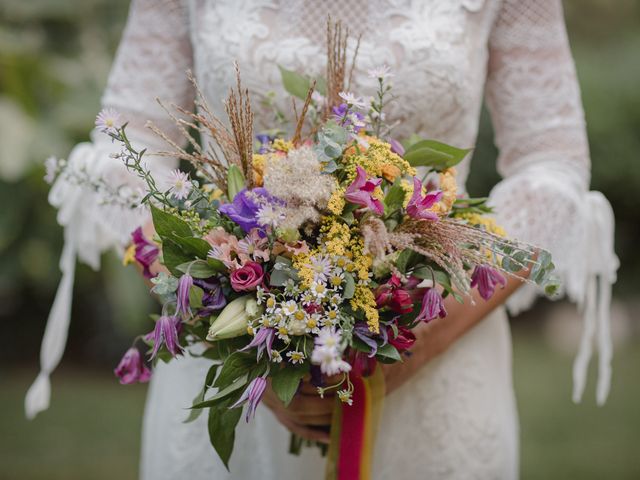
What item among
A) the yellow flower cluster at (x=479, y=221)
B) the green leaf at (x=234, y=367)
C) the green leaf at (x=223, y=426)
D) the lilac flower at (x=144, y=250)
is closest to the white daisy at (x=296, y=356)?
the green leaf at (x=234, y=367)

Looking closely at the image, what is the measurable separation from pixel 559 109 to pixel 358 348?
37.4 inches

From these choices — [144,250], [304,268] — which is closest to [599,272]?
[304,268]

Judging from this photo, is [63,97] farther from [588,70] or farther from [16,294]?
[588,70]

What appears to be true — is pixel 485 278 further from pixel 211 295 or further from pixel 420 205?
pixel 211 295

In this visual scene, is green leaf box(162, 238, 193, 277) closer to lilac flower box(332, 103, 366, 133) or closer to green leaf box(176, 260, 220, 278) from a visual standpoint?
green leaf box(176, 260, 220, 278)

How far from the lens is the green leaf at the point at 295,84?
5.83 ft

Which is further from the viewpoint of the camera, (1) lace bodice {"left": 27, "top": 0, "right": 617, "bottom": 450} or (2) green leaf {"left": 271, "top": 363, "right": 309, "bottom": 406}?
(1) lace bodice {"left": 27, "top": 0, "right": 617, "bottom": 450}

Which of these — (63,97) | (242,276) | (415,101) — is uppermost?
(63,97)

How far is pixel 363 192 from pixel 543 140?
2.66 feet

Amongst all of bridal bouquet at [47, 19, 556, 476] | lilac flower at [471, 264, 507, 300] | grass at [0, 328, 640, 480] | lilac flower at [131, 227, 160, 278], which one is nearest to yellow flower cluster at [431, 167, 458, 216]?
bridal bouquet at [47, 19, 556, 476]

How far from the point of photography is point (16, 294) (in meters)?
7.36

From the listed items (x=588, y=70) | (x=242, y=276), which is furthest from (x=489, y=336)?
(x=588, y=70)

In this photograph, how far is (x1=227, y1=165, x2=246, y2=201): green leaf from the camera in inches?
60.1

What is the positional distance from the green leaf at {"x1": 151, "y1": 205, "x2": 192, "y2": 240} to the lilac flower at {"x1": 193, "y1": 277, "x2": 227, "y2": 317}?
0.09 metres
